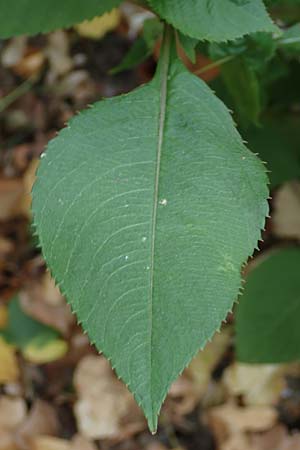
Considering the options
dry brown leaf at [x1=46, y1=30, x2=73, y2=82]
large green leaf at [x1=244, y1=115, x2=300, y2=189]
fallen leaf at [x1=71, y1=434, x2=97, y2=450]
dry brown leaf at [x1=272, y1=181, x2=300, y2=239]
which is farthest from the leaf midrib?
dry brown leaf at [x1=46, y1=30, x2=73, y2=82]

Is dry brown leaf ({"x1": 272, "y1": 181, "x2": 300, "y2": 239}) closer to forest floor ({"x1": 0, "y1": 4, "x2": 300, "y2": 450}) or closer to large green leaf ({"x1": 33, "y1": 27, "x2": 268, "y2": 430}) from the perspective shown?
forest floor ({"x1": 0, "y1": 4, "x2": 300, "y2": 450})

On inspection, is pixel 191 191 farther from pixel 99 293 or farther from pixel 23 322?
pixel 23 322

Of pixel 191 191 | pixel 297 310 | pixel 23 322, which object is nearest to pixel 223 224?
A: pixel 191 191

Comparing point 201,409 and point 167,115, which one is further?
point 201,409

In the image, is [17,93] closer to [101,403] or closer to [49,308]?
[49,308]

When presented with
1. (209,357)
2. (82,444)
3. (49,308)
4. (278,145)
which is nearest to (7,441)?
(82,444)

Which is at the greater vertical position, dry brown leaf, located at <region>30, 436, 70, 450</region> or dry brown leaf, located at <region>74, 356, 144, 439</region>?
dry brown leaf, located at <region>74, 356, 144, 439</region>

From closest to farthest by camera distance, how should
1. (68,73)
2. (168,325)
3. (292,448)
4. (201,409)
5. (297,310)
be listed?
1. (168,325)
2. (297,310)
3. (292,448)
4. (201,409)
5. (68,73)
